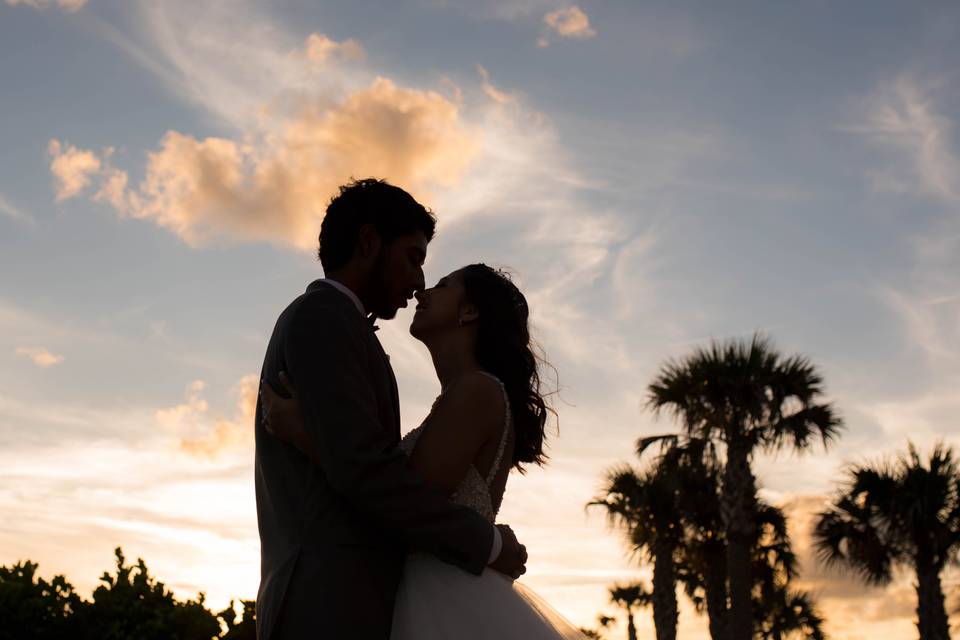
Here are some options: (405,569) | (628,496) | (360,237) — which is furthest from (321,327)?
(628,496)

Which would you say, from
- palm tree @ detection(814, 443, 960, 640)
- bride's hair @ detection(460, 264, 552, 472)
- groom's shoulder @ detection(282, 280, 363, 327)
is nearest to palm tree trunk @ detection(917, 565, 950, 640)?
palm tree @ detection(814, 443, 960, 640)

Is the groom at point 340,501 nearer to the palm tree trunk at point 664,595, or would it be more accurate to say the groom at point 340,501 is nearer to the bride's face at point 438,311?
the bride's face at point 438,311

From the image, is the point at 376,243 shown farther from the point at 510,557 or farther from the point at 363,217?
the point at 510,557

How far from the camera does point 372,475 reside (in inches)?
121

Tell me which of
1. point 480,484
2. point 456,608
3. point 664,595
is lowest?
point 456,608

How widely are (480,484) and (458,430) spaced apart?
0.84 feet

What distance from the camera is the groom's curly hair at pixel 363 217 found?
3691mm

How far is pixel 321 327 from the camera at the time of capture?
3238mm

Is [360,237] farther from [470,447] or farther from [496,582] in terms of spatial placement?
[496,582]

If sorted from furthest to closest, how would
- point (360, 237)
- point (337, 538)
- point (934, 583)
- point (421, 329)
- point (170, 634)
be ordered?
1. point (934, 583)
2. point (170, 634)
3. point (421, 329)
4. point (360, 237)
5. point (337, 538)

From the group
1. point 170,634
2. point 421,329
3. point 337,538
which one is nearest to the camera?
point 337,538

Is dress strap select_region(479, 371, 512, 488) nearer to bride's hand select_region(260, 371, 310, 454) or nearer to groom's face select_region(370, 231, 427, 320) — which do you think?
groom's face select_region(370, 231, 427, 320)

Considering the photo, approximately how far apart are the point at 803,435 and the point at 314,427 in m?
23.2

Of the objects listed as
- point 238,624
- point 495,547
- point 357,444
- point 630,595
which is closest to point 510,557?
point 495,547
